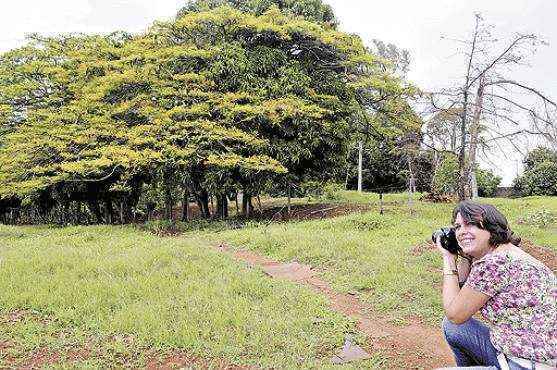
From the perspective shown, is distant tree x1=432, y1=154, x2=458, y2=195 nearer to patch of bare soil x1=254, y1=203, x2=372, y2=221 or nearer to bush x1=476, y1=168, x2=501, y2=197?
patch of bare soil x1=254, y1=203, x2=372, y2=221

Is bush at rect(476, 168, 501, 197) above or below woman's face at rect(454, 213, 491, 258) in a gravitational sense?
above

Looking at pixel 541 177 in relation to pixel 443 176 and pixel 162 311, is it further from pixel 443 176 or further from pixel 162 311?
pixel 162 311

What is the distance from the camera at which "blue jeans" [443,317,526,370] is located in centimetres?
304

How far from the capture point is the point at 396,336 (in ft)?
17.4

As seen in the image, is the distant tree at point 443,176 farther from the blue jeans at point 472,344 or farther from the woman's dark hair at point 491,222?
the woman's dark hair at point 491,222

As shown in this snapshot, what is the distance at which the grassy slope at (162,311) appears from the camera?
188 inches

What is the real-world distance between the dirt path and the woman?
1677 mm

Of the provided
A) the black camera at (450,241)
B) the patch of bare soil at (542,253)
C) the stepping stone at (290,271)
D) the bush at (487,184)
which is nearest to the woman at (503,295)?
the black camera at (450,241)

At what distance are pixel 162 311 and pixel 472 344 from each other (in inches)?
141

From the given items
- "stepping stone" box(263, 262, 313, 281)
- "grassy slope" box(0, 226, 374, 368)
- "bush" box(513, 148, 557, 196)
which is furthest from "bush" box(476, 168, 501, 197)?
"grassy slope" box(0, 226, 374, 368)

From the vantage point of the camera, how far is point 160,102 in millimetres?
15922

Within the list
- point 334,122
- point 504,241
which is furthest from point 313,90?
point 504,241

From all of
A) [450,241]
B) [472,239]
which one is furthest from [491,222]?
[450,241]

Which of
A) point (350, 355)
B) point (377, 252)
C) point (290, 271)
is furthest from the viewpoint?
point (377, 252)
